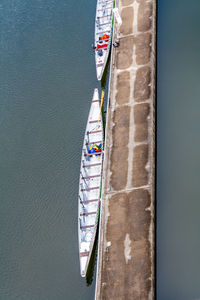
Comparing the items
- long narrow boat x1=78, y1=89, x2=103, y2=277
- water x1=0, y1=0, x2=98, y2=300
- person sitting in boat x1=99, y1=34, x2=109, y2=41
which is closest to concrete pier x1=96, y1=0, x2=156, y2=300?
long narrow boat x1=78, y1=89, x2=103, y2=277

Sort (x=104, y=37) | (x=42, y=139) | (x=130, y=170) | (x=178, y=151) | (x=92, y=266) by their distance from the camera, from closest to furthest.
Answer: (x=92, y=266) → (x=130, y=170) → (x=178, y=151) → (x=42, y=139) → (x=104, y=37)

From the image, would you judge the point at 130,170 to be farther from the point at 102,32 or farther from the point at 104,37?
the point at 102,32

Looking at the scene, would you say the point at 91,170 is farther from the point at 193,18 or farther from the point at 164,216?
the point at 193,18

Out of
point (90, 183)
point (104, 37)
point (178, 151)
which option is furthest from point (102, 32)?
point (90, 183)

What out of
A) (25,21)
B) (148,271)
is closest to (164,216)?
(148,271)

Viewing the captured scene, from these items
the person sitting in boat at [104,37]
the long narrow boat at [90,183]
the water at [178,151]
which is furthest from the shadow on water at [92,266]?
the person sitting in boat at [104,37]

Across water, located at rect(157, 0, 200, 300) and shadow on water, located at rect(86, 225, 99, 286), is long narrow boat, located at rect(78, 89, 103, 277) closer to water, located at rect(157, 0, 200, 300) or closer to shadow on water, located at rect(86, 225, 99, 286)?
shadow on water, located at rect(86, 225, 99, 286)

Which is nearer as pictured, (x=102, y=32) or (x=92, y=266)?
(x=92, y=266)
